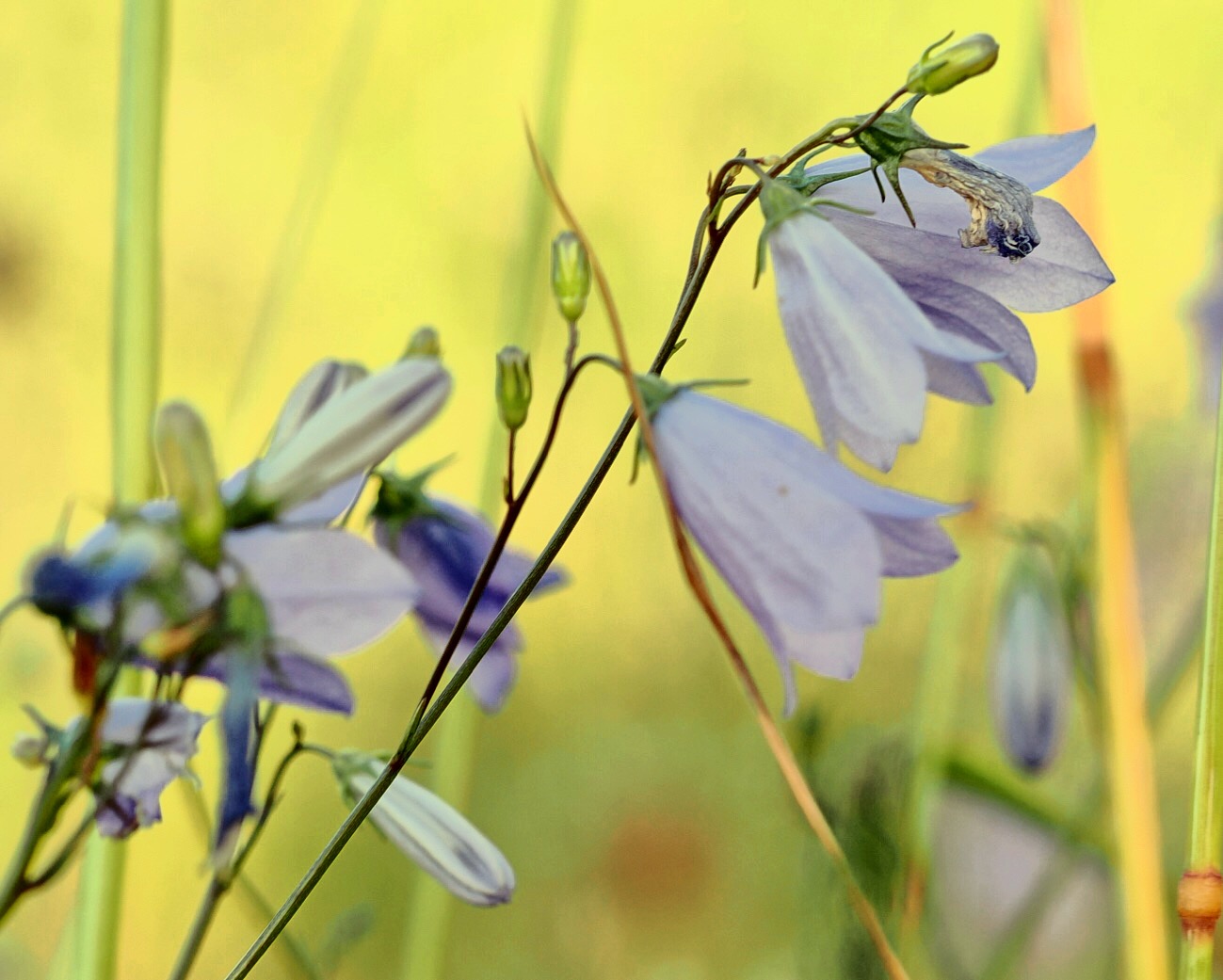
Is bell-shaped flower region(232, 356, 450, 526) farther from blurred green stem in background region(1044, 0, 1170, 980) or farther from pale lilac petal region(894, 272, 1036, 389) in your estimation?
blurred green stem in background region(1044, 0, 1170, 980)

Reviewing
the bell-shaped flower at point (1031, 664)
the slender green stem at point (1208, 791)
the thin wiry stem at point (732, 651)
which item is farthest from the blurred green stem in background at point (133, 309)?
the bell-shaped flower at point (1031, 664)

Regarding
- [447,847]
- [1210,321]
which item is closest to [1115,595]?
[447,847]

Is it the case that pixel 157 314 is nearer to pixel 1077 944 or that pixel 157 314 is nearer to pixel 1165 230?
pixel 1077 944

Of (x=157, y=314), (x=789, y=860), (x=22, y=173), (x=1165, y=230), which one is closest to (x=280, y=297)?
(x=157, y=314)

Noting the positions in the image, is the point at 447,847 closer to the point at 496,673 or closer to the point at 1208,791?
the point at 496,673

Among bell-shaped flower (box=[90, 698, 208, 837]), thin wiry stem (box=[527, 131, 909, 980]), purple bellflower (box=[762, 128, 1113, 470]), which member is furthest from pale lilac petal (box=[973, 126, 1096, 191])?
bell-shaped flower (box=[90, 698, 208, 837])

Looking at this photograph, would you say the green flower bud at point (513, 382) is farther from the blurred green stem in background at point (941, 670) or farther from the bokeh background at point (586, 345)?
the bokeh background at point (586, 345)
